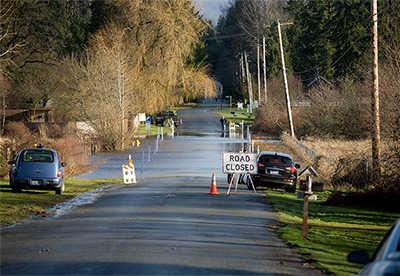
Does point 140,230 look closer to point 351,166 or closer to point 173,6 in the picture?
point 351,166

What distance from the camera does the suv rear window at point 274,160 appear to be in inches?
861

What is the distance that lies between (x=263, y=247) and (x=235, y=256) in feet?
4.04

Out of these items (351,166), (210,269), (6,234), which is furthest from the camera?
(351,166)

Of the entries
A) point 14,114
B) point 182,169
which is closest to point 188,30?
point 14,114

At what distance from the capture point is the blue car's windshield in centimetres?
1950

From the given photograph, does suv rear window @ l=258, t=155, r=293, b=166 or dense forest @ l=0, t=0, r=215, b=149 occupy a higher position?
dense forest @ l=0, t=0, r=215, b=149

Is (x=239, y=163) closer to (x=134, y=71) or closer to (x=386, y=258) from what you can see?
(x=386, y=258)

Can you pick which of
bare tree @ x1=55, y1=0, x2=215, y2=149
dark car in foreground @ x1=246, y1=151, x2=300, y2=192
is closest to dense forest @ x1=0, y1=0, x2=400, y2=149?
bare tree @ x1=55, y1=0, x2=215, y2=149

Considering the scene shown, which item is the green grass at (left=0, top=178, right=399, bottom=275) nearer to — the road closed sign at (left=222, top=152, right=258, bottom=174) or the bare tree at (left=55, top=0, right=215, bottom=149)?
the road closed sign at (left=222, top=152, right=258, bottom=174)

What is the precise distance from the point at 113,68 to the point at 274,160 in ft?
84.9

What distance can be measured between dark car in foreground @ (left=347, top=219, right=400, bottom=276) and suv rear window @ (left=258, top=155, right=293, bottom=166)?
16646 millimetres

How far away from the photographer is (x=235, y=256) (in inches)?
388

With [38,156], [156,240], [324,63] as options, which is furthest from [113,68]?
[324,63]

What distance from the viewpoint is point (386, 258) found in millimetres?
Result: 4691
